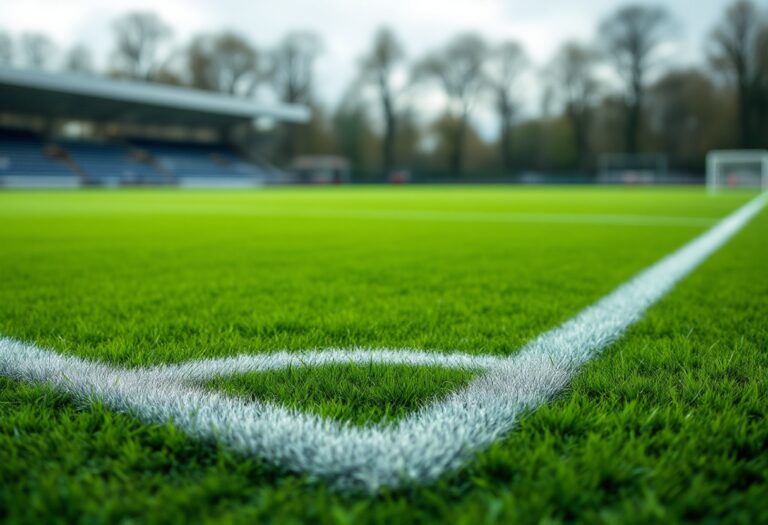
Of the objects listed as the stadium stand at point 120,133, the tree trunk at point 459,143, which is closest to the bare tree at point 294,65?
the stadium stand at point 120,133

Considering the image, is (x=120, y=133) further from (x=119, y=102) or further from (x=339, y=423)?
(x=339, y=423)

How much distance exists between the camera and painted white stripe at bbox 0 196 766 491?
3.24 feet

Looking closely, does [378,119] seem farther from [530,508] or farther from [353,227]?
[530,508]

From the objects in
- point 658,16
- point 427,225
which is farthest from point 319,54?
point 427,225

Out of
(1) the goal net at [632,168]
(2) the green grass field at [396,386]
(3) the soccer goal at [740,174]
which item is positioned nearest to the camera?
(2) the green grass field at [396,386]

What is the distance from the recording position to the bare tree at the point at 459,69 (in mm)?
43156

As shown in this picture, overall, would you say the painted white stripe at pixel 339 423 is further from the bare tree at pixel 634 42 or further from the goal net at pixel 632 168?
the bare tree at pixel 634 42

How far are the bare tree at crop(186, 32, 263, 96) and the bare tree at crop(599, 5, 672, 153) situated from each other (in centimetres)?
2476

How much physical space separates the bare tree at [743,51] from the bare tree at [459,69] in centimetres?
1504

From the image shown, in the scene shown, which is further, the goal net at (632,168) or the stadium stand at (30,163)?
the goal net at (632,168)

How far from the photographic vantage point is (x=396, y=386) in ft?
4.39

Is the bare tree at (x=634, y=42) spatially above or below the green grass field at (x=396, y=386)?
above

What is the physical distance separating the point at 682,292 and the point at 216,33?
149ft

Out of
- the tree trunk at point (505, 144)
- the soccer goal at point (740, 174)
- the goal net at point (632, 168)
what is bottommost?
the soccer goal at point (740, 174)
